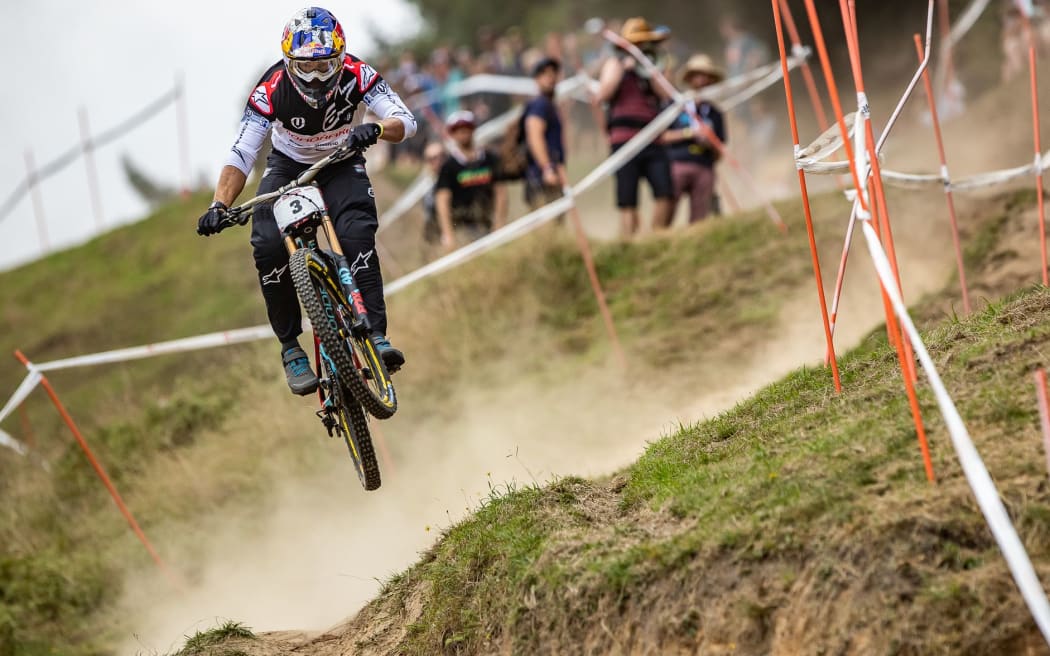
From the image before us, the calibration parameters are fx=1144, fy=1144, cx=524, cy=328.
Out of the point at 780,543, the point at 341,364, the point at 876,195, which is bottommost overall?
the point at 780,543

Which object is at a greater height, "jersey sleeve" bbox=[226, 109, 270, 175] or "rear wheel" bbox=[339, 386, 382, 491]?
"jersey sleeve" bbox=[226, 109, 270, 175]

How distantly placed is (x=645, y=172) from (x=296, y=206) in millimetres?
6682

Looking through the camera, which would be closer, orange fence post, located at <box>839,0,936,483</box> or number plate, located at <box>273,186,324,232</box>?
orange fence post, located at <box>839,0,936,483</box>

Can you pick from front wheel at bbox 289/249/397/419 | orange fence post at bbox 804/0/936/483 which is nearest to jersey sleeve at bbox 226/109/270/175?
front wheel at bbox 289/249/397/419

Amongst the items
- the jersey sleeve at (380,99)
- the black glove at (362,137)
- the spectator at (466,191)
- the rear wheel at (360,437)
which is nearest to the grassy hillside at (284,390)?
the spectator at (466,191)

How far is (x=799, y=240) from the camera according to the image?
42.5 ft

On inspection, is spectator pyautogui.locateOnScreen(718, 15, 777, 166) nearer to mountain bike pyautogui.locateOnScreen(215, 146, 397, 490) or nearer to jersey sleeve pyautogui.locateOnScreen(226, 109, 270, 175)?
jersey sleeve pyautogui.locateOnScreen(226, 109, 270, 175)

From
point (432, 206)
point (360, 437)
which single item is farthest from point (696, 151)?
point (360, 437)

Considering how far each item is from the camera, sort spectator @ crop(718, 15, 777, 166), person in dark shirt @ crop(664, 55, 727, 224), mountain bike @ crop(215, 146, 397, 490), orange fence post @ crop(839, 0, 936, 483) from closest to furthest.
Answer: orange fence post @ crop(839, 0, 936, 483)
mountain bike @ crop(215, 146, 397, 490)
person in dark shirt @ crop(664, 55, 727, 224)
spectator @ crop(718, 15, 777, 166)

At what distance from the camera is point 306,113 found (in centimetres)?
704

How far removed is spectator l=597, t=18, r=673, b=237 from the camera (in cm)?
1281

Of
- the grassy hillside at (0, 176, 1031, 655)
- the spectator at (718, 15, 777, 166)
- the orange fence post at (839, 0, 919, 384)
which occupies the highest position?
the spectator at (718, 15, 777, 166)

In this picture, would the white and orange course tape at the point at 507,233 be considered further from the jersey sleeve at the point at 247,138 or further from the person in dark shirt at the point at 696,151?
the jersey sleeve at the point at 247,138

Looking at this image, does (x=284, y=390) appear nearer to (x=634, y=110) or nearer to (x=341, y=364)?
(x=634, y=110)
